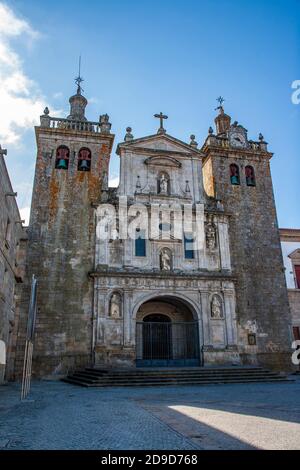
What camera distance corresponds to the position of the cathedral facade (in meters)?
18.1

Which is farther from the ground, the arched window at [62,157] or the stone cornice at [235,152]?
the stone cornice at [235,152]

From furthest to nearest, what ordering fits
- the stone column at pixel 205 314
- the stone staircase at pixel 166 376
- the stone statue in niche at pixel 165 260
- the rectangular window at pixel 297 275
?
the rectangular window at pixel 297 275 < the stone statue in niche at pixel 165 260 < the stone column at pixel 205 314 < the stone staircase at pixel 166 376

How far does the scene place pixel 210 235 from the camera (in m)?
20.9

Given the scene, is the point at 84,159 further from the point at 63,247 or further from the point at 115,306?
the point at 115,306

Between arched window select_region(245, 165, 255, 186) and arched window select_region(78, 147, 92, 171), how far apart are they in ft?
31.2

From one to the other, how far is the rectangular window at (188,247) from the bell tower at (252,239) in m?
2.34

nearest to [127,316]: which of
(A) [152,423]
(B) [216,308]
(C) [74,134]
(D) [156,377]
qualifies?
(D) [156,377]

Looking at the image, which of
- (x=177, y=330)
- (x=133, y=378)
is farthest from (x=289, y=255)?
(x=133, y=378)

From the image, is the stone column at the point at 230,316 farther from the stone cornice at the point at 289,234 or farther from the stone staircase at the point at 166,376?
the stone cornice at the point at 289,234

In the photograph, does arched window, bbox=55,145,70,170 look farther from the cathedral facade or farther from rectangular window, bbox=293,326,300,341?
rectangular window, bbox=293,326,300,341

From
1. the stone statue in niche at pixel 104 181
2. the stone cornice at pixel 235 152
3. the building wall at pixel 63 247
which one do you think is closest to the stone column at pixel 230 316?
the building wall at pixel 63 247

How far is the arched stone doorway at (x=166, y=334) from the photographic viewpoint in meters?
18.7
